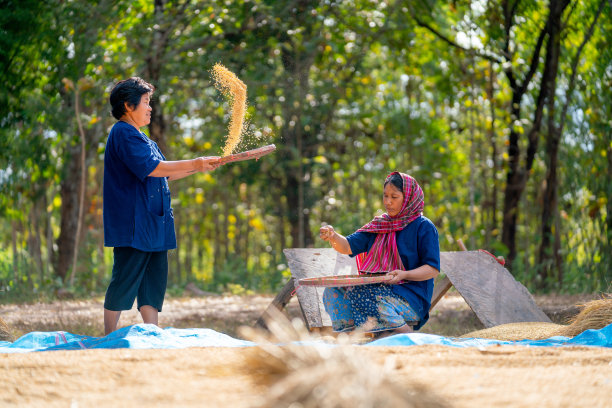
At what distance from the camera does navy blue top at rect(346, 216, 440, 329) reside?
3.71 m

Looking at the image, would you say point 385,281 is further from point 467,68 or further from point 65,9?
point 467,68

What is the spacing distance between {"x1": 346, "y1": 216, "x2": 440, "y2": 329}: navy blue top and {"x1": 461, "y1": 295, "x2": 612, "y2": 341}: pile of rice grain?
1.25 feet

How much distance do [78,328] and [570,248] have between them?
16.0 ft

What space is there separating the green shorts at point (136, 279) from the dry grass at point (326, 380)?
1643 millimetres

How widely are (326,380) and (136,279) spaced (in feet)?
6.55

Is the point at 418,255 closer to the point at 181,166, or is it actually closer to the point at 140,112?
the point at 181,166

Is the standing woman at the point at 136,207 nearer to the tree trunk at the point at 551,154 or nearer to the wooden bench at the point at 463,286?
the wooden bench at the point at 463,286

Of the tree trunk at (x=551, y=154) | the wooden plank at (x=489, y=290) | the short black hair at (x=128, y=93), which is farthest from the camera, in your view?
the tree trunk at (x=551, y=154)

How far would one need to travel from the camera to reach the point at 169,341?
9.98 feet

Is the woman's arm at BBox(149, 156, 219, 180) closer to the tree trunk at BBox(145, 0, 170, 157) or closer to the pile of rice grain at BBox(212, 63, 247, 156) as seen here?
the pile of rice grain at BBox(212, 63, 247, 156)

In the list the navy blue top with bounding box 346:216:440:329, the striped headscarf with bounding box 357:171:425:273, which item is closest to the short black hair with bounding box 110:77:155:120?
the striped headscarf with bounding box 357:171:425:273

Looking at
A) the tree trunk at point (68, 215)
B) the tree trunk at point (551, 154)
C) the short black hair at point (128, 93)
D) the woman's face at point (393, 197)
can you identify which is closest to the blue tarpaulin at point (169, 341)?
the woman's face at point (393, 197)

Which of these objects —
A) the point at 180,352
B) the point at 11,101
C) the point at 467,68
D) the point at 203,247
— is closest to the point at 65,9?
the point at 11,101

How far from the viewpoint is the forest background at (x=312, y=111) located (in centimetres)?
675
